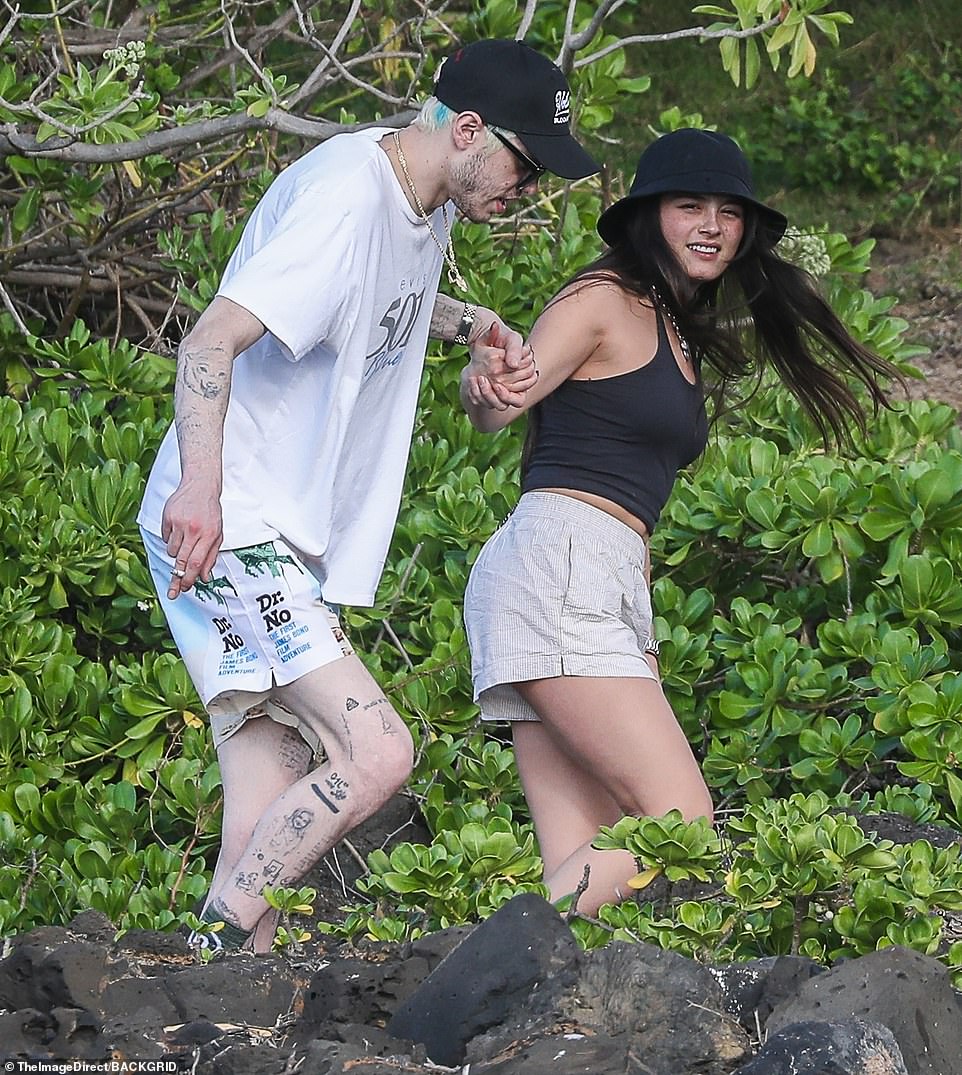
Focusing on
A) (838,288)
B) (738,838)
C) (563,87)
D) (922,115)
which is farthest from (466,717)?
(922,115)

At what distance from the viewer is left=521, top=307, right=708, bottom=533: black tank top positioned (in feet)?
12.7

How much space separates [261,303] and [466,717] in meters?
2.04

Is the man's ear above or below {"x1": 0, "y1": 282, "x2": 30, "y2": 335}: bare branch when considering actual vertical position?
above

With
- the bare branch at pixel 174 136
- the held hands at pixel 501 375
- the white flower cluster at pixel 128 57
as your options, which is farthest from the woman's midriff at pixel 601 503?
the white flower cluster at pixel 128 57

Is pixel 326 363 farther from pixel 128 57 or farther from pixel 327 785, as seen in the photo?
pixel 128 57

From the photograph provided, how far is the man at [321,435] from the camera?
3.29 m

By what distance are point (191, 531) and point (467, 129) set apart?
1.01 metres

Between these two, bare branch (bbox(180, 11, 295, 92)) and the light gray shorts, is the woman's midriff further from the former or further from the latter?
bare branch (bbox(180, 11, 295, 92))

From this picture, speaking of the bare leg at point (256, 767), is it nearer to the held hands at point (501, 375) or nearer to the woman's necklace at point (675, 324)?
the held hands at point (501, 375)

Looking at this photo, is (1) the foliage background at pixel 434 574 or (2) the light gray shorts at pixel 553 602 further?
(2) the light gray shorts at pixel 553 602

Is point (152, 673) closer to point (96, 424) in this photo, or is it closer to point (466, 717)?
point (466, 717)

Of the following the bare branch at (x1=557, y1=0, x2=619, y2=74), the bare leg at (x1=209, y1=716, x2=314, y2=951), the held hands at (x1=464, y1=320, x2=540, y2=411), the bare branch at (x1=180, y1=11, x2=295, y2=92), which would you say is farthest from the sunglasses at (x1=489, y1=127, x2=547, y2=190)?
the bare branch at (x1=180, y1=11, x2=295, y2=92)

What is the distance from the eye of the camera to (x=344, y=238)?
10.7 ft

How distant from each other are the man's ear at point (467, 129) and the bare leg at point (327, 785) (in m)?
1.02
